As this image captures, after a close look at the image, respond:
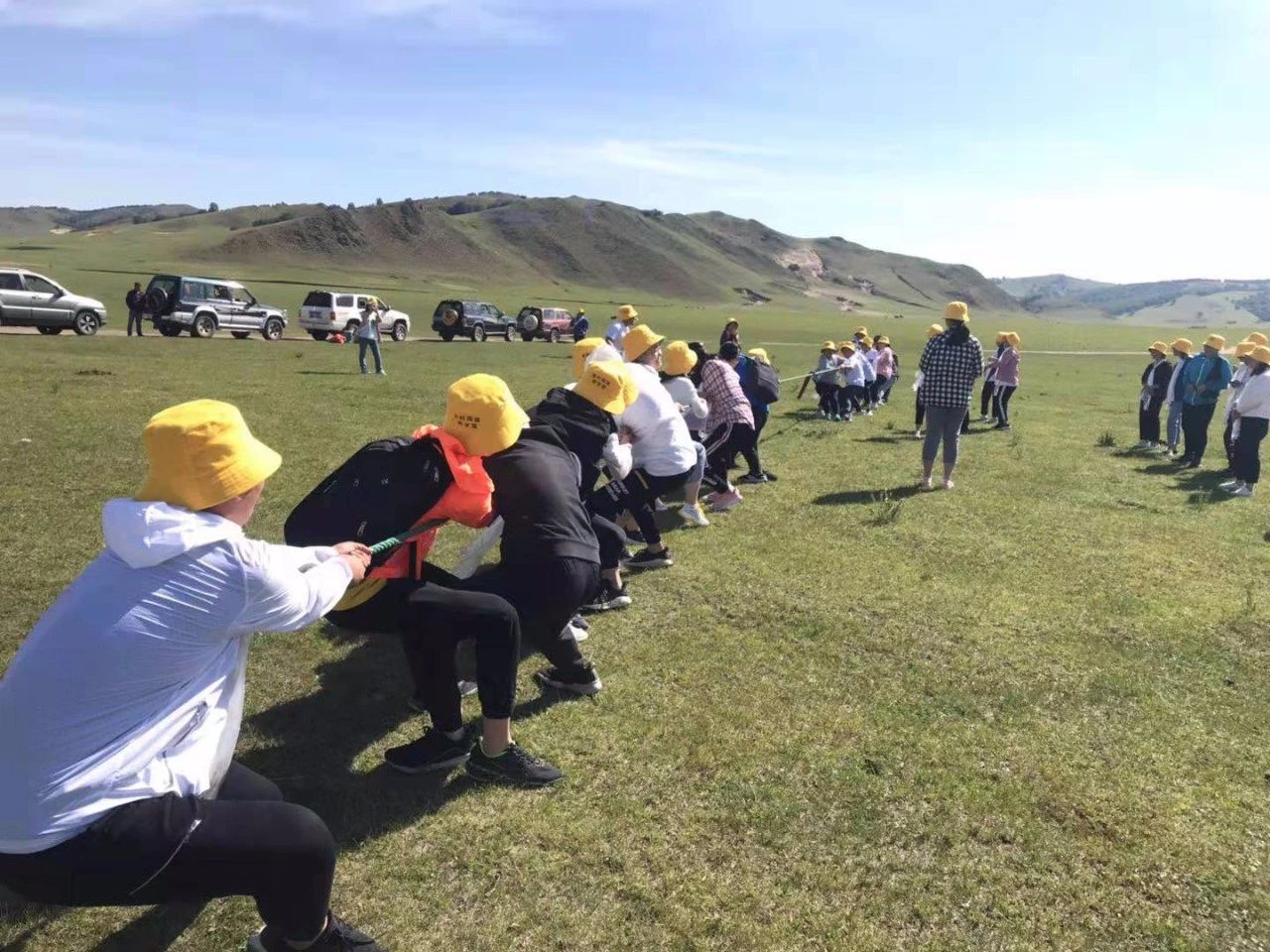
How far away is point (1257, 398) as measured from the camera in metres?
10.7

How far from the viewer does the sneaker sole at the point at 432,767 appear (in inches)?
159

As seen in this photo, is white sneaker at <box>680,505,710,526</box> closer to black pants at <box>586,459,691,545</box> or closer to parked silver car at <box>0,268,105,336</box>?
black pants at <box>586,459,691,545</box>

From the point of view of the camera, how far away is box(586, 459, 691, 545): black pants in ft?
23.0

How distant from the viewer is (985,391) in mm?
16875

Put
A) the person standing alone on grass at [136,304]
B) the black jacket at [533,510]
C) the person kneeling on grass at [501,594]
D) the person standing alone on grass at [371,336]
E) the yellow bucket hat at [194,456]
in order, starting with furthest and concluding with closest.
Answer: the person standing alone on grass at [136,304] → the person standing alone on grass at [371,336] → the black jacket at [533,510] → the person kneeling on grass at [501,594] → the yellow bucket hat at [194,456]

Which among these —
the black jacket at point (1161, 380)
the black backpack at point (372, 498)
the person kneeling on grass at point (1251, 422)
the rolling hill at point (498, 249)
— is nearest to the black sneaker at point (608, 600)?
the black backpack at point (372, 498)

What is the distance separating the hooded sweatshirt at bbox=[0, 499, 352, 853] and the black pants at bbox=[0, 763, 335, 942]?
0.06 metres

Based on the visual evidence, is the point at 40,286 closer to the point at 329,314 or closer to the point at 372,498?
the point at 329,314

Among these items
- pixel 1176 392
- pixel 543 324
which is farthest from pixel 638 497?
pixel 543 324

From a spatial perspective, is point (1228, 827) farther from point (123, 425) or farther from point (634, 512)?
point (123, 425)

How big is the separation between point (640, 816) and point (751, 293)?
148m

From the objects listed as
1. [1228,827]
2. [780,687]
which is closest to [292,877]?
[780,687]

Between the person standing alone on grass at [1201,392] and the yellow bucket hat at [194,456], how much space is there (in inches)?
531

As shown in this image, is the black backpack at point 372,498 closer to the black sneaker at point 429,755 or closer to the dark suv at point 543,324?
the black sneaker at point 429,755
